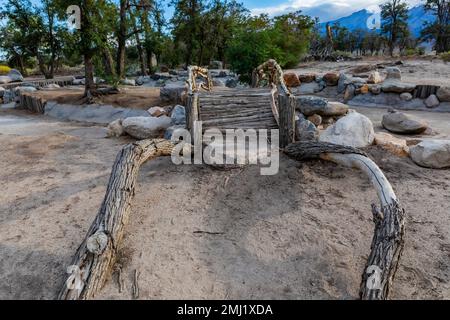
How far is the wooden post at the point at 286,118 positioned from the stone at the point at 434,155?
192cm

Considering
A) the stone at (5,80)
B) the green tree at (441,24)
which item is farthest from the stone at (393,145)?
the green tree at (441,24)

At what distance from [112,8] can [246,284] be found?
1153 cm

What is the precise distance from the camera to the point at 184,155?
204 inches

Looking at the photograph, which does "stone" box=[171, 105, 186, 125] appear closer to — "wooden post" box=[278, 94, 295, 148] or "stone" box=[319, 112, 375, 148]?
"wooden post" box=[278, 94, 295, 148]

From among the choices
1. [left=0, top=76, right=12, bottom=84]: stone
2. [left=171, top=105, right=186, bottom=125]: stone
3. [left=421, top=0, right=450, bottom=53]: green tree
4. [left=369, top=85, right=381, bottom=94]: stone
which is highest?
[left=421, top=0, right=450, bottom=53]: green tree

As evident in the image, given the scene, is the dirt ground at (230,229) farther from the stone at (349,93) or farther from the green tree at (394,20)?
the green tree at (394,20)

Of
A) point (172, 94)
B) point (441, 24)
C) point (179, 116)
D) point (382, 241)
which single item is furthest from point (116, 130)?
point (441, 24)

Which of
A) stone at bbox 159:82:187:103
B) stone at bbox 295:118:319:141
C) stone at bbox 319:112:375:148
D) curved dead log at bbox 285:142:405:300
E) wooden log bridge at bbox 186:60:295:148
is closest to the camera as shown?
curved dead log at bbox 285:142:405:300

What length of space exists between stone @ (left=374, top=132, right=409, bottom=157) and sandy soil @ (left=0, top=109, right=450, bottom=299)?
17 centimetres

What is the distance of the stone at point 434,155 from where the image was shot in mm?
4643

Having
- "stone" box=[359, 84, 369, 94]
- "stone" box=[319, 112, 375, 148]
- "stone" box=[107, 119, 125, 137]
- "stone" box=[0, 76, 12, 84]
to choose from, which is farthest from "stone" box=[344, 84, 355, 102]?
"stone" box=[0, 76, 12, 84]

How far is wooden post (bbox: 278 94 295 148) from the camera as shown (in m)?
5.24

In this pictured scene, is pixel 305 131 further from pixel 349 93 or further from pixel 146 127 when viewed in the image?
pixel 349 93
